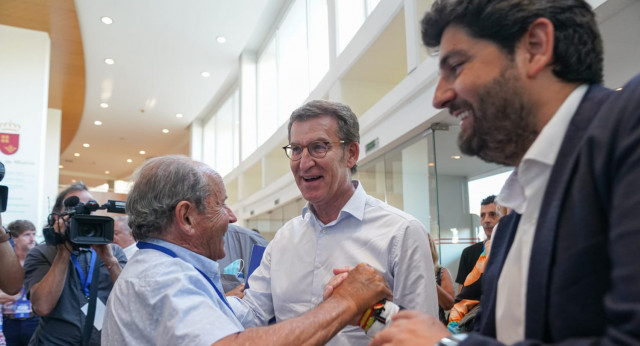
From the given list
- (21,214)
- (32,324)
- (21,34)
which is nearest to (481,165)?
(32,324)

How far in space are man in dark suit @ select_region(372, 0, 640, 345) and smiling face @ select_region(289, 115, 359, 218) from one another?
80 cm

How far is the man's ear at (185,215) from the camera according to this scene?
1.55 metres

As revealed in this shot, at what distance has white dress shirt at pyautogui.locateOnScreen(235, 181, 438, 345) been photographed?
1549 mm

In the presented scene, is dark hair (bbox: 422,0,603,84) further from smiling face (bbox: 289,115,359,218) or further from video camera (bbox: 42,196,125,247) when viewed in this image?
video camera (bbox: 42,196,125,247)

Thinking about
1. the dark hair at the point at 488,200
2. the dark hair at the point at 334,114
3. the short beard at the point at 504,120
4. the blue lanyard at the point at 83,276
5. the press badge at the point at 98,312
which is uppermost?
the dark hair at the point at 334,114

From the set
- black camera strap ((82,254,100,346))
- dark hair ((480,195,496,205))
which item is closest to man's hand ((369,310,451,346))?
black camera strap ((82,254,100,346))

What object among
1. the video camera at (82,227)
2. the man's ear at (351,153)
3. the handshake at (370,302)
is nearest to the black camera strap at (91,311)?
the video camera at (82,227)

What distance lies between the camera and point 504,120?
0.88m

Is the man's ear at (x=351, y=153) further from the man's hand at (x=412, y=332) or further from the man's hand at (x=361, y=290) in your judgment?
the man's hand at (x=412, y=332)

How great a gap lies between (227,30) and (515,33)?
9181 millimetres

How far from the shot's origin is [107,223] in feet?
8.41

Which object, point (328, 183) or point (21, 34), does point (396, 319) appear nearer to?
point (328, 183)

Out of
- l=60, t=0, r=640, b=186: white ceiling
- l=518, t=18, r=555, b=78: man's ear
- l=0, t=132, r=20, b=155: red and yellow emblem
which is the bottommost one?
l=518, t=18, r=555, b=78: man's ear

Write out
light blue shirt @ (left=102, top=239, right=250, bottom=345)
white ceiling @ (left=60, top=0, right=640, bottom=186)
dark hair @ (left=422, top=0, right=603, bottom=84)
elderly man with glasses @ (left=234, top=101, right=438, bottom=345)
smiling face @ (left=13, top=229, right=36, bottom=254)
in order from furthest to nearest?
1. white ceiling @ (left=60, top=0, right=640, bottom=186)
2. smiling face @ (left=13, top=229, right=36, bottom=254)
3. elderly man with glasses @ (left=234, top=101, right=438, bottom=345)
4. light blue shirt @ (left=102, top=239, right=250, bottom=345)
5. dark hair @ (left=422, top=0, right=603, bottom=84)
